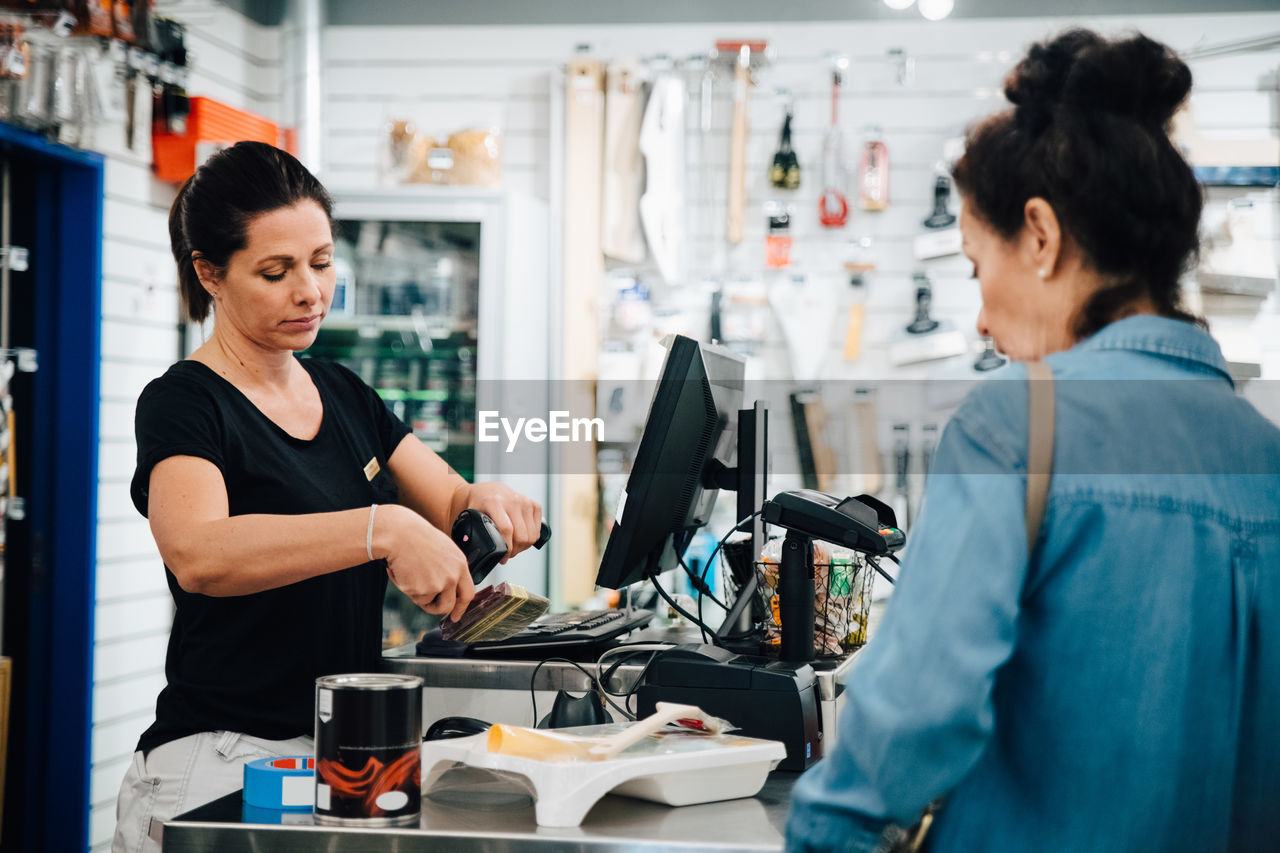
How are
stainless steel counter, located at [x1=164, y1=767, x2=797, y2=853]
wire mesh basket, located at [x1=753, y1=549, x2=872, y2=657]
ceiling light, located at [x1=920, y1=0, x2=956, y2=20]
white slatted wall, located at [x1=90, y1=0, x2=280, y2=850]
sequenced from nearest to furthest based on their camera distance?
stainless steel counter, located at [x1=164, y1=767, x2=797, y2=853] → wire mesh basket, located at [x1=753, y1=549, x2=872, y2=657] → white slatted wall, located at [x1=90, y1=0, x2=280, y2=850] → ceiling light, located at [x1=920, y1=0, x2=956, y2=20]

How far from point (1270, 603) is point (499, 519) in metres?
1.08

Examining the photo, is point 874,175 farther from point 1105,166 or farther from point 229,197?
point 1105,166

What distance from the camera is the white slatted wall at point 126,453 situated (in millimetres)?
3867

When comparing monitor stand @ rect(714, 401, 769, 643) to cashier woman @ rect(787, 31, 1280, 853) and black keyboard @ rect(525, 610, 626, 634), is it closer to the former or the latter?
black keyboard @ rect(525, 610, 626, 634)

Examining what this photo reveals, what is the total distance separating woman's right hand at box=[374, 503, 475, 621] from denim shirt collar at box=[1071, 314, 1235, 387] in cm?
78

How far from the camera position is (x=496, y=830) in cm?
117

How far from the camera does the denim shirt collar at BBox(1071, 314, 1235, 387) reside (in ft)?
3.21

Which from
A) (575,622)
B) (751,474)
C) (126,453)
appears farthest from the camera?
(126,453)

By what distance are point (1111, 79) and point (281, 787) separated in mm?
1068

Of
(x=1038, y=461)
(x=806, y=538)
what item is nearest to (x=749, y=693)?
(x=806, y=538)

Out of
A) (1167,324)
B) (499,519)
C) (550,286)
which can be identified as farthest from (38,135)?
(1167,324)

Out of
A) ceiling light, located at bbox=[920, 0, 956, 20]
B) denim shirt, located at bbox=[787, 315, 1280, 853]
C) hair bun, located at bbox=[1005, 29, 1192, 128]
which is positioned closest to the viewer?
denim shirt, located at bbox=[787, 315, 1280, 853]

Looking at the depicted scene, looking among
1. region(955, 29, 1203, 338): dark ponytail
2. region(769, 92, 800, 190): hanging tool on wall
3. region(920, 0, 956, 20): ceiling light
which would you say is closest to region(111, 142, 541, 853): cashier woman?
region(955, 29, 1203, 338): dark ponytail

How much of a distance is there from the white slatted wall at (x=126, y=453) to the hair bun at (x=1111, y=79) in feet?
11.5
